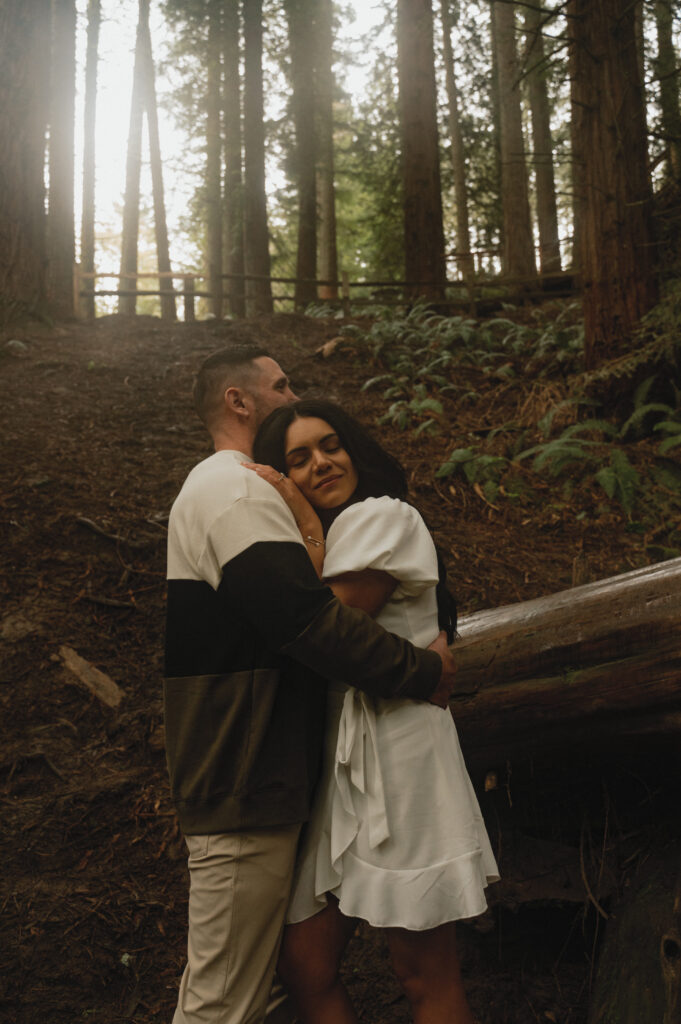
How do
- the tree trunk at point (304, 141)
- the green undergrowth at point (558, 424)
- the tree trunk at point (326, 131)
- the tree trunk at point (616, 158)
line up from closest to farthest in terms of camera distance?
the green undergrowth at point (558, 424) → the tree trunk at point (616, 158) → the tree trunk at point (304, 141) → the tree trunk at point (326, 131)

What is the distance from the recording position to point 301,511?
253cm

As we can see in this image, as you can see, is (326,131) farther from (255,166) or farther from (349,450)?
(349,450)

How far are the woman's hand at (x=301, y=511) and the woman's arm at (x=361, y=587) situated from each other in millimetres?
109

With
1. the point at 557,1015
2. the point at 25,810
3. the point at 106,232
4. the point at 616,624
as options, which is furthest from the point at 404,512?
the point at 106,232

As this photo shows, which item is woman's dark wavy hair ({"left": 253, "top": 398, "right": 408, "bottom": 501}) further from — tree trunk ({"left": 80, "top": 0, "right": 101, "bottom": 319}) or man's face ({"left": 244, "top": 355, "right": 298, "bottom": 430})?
tree trunk ({"left": 80, "top": 0, "right": 101, "bottom": 319})

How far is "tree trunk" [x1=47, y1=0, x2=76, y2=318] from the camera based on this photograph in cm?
1595

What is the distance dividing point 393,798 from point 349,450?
1223mm

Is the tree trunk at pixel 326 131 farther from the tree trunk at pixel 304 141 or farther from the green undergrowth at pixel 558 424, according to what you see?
the green undergrowth at pixel 558 424

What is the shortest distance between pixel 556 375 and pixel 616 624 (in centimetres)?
694

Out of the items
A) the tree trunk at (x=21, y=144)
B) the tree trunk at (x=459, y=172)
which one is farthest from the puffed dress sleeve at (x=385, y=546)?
the tree trunk at (x=459, y=172)

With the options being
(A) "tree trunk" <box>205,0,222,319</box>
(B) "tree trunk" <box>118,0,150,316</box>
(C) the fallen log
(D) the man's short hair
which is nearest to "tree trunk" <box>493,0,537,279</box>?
(A) "tree trunk" <box>205,0,222,319</box>

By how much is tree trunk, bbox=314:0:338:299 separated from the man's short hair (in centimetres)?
1608

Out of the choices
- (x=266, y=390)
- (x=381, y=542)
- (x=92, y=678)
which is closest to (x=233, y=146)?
(x=92, y=678)

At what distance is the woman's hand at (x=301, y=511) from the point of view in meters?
2.39
